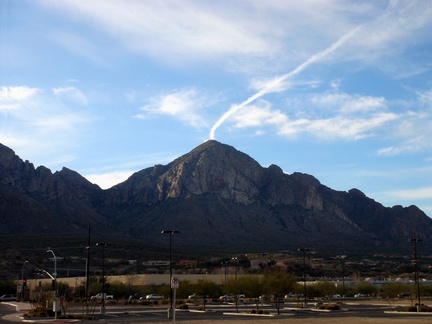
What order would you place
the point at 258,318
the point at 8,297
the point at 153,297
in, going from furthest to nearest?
the point at 8,297
the point at 153,297
the point at 258,318

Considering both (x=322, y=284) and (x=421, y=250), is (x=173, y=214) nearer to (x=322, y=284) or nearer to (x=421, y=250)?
(x=421, y=250)

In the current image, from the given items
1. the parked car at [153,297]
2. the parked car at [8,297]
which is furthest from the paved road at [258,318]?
the parked car at [8,297]

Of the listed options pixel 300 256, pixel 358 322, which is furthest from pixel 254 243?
pixel 358 322

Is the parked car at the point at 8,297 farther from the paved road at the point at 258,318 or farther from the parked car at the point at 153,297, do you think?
the paved road at the point at 258,318

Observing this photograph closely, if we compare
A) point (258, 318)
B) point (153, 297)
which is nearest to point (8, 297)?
point (153, 297)

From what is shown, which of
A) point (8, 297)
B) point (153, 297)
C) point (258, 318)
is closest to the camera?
point (258, 318)

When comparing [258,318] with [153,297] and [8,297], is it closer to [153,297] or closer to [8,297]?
[153,297]

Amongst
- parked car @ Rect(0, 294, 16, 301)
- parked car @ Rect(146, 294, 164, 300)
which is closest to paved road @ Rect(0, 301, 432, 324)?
parked car @ Rect(146, 294, 164, 300)

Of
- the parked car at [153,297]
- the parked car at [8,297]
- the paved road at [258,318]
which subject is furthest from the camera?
the parked car at [8,297]

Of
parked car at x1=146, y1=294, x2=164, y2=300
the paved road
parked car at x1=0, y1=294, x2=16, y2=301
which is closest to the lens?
the paved road

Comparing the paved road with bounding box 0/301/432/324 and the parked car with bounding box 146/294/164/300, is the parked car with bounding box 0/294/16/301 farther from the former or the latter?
the paved road with bounding box 0/301/432/324

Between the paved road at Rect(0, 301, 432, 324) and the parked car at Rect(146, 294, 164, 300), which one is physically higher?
the parked car at Rect(146, 294, 164, 300)

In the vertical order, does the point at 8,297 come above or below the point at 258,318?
above

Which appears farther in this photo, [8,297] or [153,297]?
[8,297]
